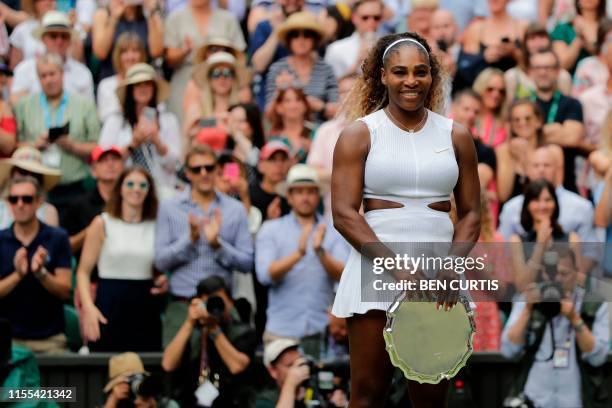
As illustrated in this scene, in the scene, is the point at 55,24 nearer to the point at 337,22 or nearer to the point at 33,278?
the point at 337,22

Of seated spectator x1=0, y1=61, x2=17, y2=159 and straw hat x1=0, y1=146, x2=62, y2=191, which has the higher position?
seated spectator x1=0, y1=61, x2=17, y2=159

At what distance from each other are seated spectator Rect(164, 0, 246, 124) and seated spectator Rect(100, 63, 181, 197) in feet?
2.29

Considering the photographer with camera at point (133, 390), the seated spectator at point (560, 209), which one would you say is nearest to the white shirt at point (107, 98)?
the seated spectator at point (560, 209)

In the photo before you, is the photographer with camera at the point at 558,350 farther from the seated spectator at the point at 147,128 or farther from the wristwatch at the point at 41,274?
the seated spectator at the point at 147,128

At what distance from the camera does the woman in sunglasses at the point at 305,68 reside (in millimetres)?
12227

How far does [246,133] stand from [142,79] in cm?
93

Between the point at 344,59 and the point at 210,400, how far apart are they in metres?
4.76

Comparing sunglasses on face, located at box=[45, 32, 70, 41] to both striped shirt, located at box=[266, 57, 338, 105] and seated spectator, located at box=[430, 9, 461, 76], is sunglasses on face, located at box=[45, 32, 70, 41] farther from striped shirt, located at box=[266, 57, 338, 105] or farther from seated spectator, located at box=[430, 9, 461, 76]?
seated spectator, located at box=[430, 9, 461, 76]

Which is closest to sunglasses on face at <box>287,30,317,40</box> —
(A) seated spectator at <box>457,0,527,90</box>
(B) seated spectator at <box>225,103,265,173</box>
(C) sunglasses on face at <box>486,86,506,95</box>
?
(B) seated spectator at <box>225,103,265,173</box>

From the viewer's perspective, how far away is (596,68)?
1255 centimetres

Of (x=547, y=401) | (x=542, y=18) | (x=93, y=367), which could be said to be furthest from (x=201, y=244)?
(x=542, y=18)

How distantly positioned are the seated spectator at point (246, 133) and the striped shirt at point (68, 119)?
1103mm

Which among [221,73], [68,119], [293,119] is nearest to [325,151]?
[293,119]

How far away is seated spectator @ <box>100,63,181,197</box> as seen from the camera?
11.3 m
